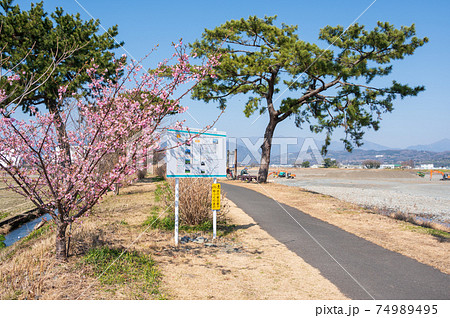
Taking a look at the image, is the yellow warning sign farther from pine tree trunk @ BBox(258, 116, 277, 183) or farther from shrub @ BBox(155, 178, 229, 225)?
pine tree trunk @ BBox(258, 116, 277, 183)

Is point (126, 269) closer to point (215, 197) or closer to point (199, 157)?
point (215, 197)

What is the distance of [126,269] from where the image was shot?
212 inches

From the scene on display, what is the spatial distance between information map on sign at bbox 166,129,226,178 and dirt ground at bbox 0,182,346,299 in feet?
5.38

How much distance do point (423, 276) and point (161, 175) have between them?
25.8 metres

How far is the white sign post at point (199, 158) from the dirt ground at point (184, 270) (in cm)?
88

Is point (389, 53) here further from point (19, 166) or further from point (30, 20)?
point (30, 20)

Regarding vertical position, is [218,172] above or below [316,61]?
below

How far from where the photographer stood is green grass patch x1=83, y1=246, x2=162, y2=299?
15.9 ft

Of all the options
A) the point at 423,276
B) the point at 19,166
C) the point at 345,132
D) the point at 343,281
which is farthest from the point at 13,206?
the point at 345,132

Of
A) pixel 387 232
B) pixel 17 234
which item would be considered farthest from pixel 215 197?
pixel 17 234

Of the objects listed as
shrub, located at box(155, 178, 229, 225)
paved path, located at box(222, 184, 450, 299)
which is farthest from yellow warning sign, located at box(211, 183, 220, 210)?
paved path, located at box(222, 184, 450, 299)

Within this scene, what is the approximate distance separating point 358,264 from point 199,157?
4187mm
